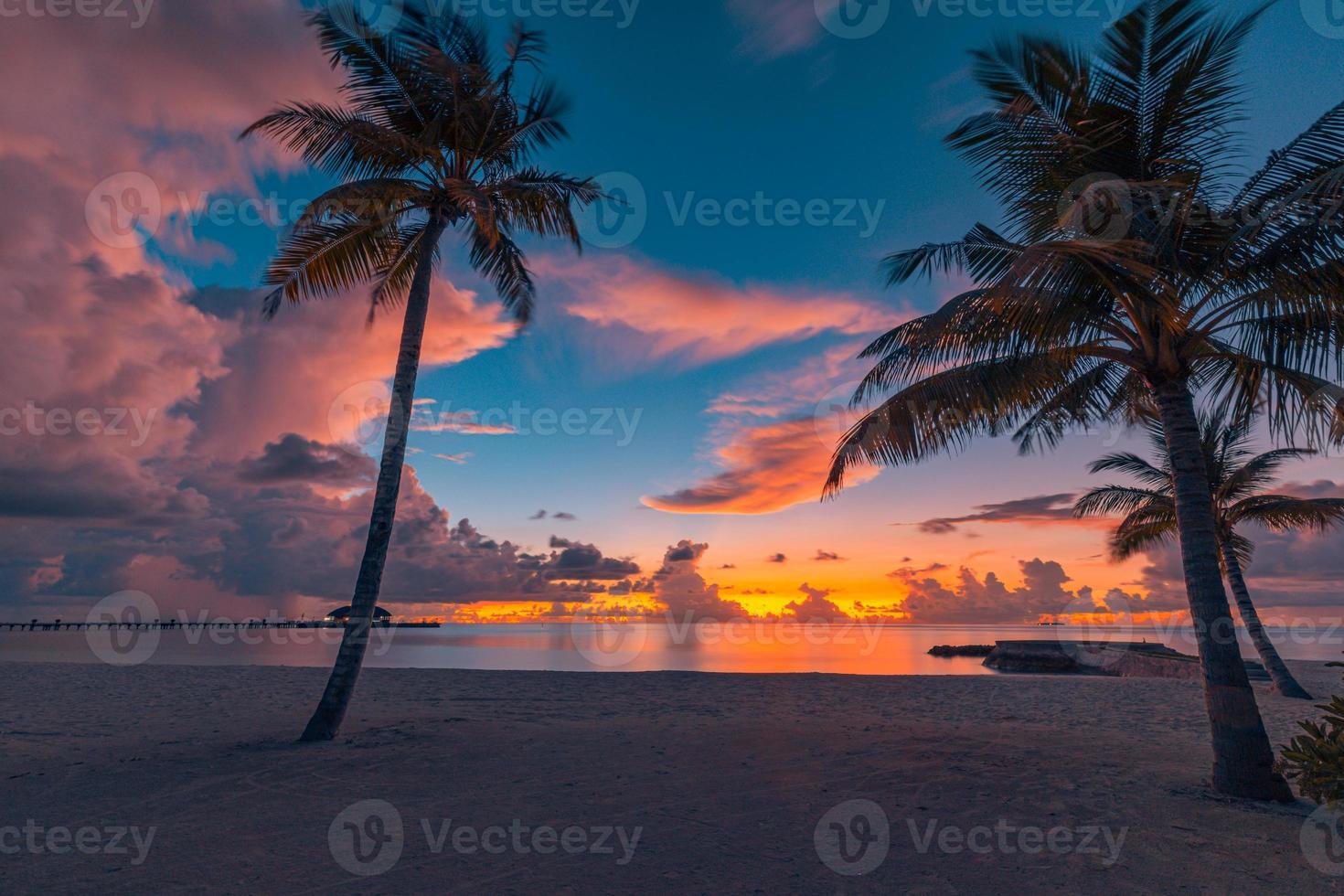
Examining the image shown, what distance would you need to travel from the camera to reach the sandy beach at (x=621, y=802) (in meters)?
4.98

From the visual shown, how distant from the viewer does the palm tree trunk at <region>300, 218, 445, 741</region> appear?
966 centimetres

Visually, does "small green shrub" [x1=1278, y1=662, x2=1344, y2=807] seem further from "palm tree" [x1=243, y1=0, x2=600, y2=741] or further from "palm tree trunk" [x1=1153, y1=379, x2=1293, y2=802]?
"palm tree" [x1=243, y1=0, x2=600, y2=741]

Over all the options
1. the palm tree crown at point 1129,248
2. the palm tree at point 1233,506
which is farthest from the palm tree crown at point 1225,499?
the palm tree crown at point 1129,248

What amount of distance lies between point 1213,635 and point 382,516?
35.0ft

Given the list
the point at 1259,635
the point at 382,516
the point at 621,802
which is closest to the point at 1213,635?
the point at 621,802

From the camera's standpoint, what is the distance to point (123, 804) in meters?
6.60

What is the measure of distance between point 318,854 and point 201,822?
5.45 feet

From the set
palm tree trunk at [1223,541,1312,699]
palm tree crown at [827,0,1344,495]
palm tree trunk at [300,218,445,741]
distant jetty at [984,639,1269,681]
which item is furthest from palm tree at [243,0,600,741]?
distant jetty at [984,639,1269,681]

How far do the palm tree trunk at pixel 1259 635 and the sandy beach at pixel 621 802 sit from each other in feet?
20.6

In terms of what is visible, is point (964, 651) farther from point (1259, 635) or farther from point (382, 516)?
point (382, 516)

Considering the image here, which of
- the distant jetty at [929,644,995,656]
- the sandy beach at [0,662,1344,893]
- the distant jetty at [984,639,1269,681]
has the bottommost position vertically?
the distant jetty at [929,644,995,656]

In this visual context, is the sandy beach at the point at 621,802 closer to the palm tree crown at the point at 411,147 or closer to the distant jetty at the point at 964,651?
the palm tree crown at the point at 411,147

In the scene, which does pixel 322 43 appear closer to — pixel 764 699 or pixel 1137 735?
pixel 764 699

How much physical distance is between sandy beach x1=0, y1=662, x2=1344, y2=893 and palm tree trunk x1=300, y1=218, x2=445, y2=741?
25.3 inches
